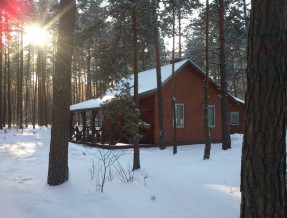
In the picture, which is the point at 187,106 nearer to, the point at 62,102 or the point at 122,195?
the point at 62,102

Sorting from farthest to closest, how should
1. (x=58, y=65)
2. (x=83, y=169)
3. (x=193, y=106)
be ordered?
(x=193, y=106), (x=83, y=169), (x=58, y=65)

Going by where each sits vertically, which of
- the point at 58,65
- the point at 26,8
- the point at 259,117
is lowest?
the point at 259,117

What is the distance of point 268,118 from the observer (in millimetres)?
2625

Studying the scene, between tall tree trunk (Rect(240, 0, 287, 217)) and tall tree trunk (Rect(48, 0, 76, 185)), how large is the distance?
423 centimetres

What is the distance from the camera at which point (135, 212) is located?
433cm

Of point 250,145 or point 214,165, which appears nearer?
point 250,145

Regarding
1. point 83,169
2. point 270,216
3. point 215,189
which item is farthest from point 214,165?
point 270,216

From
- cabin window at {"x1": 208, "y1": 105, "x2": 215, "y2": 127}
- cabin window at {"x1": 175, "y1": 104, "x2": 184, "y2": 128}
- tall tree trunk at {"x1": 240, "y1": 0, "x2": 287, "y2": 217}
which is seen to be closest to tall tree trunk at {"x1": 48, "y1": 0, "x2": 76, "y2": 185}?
tall tree trunk at {"x1": 240, "y1": 0, "x2": 287, "y2": 217}

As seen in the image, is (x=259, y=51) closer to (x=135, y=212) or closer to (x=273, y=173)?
(x=273, y=173)

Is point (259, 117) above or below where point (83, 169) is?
above

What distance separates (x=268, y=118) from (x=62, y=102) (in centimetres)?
453

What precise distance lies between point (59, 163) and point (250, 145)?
14.2 ft

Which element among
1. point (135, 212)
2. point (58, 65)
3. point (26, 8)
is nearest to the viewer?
point (135, 212)

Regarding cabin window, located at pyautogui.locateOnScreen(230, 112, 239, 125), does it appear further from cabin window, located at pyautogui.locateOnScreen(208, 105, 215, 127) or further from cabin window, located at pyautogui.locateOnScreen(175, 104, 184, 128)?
cabin window, located at pyautogui.locateOnScreen(175, 104, 184, 128)
